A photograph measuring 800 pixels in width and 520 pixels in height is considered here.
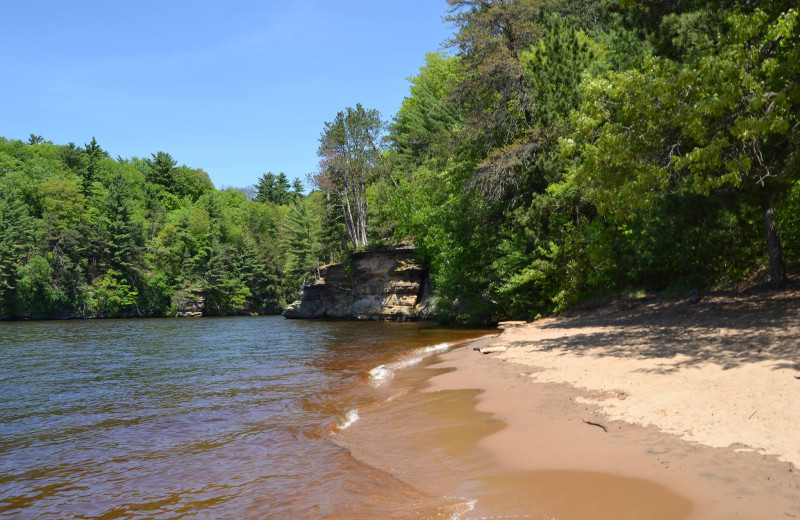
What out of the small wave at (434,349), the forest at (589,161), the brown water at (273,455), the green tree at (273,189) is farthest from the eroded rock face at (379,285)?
the green tree at (273,189)

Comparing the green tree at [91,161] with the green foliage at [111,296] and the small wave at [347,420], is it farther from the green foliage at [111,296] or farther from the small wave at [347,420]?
the small wave at [347,420]

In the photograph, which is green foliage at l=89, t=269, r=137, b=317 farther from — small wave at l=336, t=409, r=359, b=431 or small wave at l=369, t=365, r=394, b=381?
small wave at l=336, t=409, r=359, b=431

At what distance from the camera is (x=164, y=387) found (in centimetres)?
1293

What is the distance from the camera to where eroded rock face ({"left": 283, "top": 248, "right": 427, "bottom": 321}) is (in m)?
41.1

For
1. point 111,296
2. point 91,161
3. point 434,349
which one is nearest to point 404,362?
point 434,349

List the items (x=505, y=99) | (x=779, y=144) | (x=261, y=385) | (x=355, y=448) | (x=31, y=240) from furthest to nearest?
1. (x=31, y=240)
2. (x=505, y=99)
3. (x=261, y=385)
4. (x=779, y=144)
5. (x=355, y=448)

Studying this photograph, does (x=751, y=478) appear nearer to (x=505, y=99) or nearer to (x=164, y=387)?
(x=164, y=387)

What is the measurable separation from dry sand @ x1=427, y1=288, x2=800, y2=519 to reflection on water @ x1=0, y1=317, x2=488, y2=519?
6.26ft

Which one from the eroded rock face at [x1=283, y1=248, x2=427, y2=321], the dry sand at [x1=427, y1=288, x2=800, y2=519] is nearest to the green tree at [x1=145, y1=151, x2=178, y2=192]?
the eroded rock face at [x1=283, y1=248, x2=427, y2=321]

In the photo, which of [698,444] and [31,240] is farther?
[31,240]

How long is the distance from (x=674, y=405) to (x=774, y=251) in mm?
9914

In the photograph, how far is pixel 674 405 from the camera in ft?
21.6

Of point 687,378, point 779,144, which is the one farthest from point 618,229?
point 687,378

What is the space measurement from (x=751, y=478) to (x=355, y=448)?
15.1 feet
